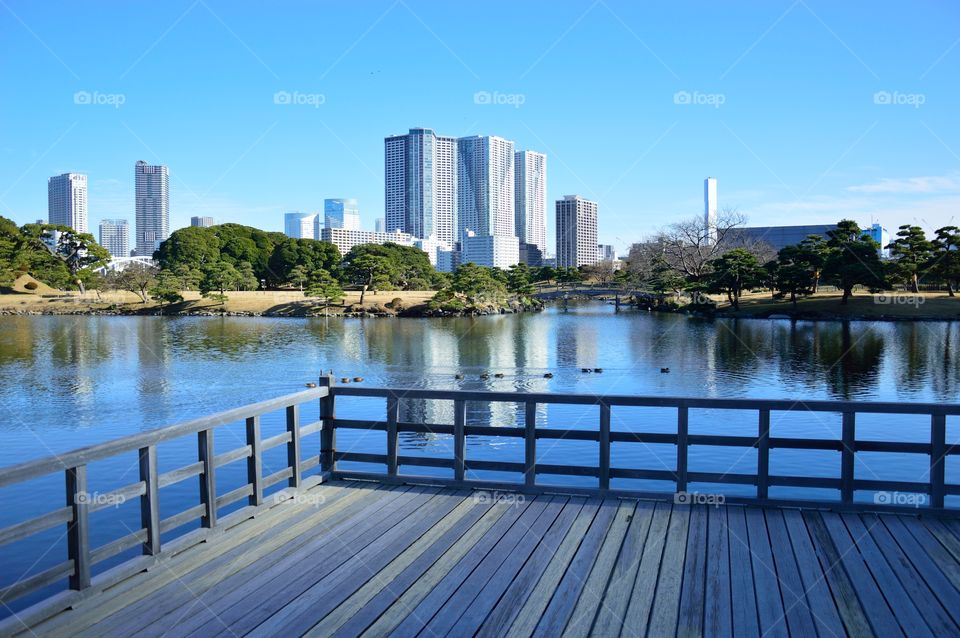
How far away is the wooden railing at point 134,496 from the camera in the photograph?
3.53m

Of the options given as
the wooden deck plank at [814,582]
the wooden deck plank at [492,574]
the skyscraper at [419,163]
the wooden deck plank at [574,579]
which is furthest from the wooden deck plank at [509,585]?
the skyscraper at [419,163]

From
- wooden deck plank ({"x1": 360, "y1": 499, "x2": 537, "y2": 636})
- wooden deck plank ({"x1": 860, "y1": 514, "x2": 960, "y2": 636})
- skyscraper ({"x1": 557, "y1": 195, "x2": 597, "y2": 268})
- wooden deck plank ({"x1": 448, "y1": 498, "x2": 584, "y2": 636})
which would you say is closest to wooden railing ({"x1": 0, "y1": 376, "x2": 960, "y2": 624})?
wooden deck plank ({"x1": 860, "y1": 514, "x2": 960, "y2": 636})

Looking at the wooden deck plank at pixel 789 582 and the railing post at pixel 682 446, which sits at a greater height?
the railing post at pixel 682 446

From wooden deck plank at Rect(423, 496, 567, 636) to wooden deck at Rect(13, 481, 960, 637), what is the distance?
1cm

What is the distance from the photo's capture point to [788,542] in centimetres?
465

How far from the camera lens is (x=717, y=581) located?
13.2ft

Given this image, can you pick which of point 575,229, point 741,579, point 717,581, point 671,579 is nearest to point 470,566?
point 671,579

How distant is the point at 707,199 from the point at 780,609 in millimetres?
99037

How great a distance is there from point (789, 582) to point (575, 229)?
182 m

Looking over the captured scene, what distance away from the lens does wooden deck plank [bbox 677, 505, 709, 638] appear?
11.5 feet

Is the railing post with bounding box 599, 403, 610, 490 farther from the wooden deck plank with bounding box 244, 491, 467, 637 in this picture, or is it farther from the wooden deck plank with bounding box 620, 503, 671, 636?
the wooden deck plank with bounding box 244, 491, 467, 637

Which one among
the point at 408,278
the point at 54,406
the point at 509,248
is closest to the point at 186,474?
the point at 54,406

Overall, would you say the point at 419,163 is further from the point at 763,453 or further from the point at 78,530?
the point at 78,530

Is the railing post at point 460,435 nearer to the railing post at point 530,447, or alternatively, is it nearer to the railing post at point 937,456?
the railing post at point 530,447
